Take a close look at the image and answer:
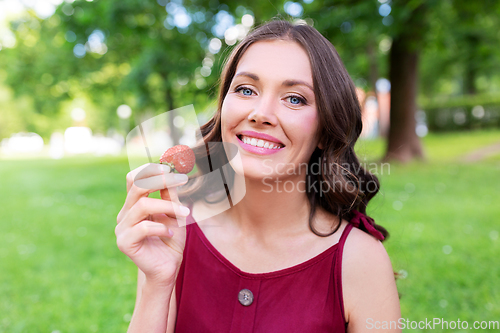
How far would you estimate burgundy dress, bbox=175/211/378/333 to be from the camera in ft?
5.49

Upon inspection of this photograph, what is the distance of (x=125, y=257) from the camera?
546cm

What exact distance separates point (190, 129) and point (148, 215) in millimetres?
709

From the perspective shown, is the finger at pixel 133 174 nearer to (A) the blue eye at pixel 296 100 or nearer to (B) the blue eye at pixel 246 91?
(B) the blue eye at pixel 246 91

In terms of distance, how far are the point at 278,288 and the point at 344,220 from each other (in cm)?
50

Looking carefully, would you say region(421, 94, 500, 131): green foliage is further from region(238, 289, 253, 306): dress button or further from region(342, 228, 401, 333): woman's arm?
region(238, 289, 253, 306): dress button

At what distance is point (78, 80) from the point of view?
20.1 m

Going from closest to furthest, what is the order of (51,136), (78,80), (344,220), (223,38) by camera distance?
(344,220) < (223,38) < (78,80) < (51,136)

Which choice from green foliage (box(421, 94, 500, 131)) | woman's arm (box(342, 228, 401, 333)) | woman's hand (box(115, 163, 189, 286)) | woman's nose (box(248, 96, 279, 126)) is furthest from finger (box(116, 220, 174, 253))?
green foliage (box(421, 94, 500, 131))

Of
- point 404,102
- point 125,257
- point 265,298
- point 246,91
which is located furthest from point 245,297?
point 404,102

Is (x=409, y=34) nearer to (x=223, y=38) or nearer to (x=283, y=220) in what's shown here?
(x=223, y=38)

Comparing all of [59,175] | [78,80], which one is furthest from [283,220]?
[78,80]

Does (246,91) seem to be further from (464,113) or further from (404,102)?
(464,113)

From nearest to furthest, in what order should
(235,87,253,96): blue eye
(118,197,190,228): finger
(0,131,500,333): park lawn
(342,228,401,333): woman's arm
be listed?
(118,197,190,228): finger, (342,228,401,333): woman's arm, (235,87,253,96): blue eye, (0,131,500,333): park lawn

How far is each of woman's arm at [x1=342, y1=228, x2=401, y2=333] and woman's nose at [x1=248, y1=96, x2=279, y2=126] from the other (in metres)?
0.70
